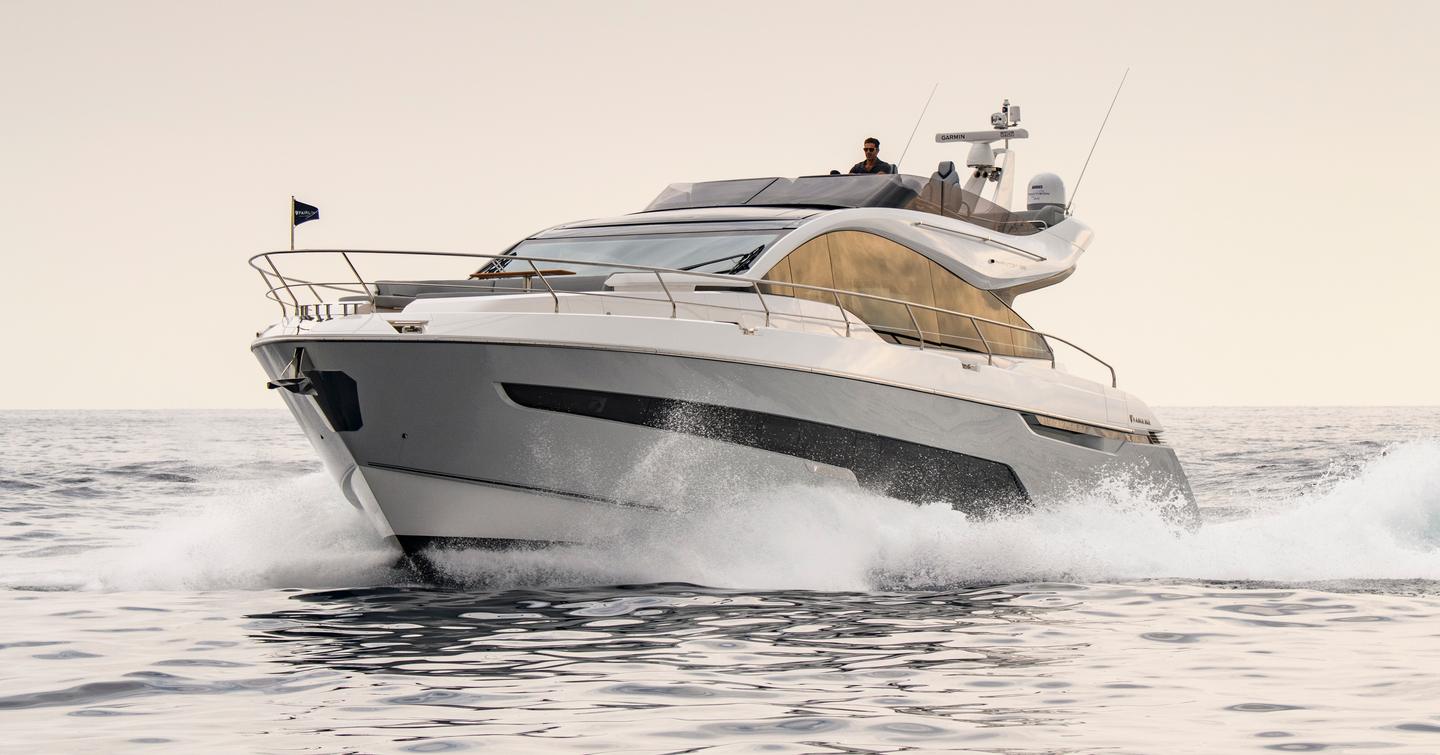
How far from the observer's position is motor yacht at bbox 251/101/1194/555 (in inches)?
309

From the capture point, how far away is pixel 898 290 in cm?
1003

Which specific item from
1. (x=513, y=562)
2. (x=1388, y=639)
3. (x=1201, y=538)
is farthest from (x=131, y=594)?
(x=1201, y=538)

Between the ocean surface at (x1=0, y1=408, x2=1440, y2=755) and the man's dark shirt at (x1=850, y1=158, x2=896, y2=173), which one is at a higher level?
the man's dark shirt at (x1=850, y1=158, x2=896, y2=173)

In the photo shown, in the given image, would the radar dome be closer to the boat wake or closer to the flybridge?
the flybridge

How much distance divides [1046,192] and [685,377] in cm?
573

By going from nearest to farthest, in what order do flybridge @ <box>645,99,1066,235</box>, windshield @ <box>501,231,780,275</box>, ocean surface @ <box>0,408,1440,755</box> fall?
ocean surface @ <box>0,408,1440,755</box>, windshield @ <box>501,231,780,275</box>, flybridge @ <box>645,99,1066,235</box>

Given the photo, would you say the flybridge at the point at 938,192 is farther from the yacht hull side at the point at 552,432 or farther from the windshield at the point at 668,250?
the yacht hull side at the point at 552,432

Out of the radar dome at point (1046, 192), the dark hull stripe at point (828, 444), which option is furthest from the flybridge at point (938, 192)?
the dark hull stripe at point (828, 444)

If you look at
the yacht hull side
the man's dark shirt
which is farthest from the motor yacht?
the man's dark shirt

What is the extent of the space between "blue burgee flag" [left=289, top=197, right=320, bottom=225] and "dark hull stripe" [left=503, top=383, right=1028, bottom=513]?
1954 mm

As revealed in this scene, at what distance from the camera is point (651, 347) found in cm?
789

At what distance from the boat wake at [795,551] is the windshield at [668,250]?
1.68 m

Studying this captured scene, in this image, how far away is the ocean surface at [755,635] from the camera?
15.5 ft

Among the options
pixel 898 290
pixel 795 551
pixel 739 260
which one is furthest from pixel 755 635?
pixel 898 290
